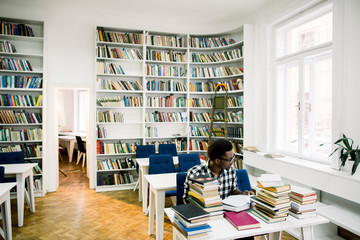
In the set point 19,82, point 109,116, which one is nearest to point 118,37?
point 109,116

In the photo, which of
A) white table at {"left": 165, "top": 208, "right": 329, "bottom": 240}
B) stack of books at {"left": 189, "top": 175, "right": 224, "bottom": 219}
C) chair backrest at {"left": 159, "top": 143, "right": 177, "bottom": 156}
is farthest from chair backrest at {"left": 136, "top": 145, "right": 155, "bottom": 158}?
stack of books at {"left": 189, "top": 175, "right": 224, "bottom": 219}

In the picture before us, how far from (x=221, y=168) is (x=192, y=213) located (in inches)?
27.6

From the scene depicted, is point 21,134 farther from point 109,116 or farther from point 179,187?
point 179,187

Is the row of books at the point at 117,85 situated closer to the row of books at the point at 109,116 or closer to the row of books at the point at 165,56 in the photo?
the row of books at the point at 109,116

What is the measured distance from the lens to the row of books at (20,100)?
4.96m

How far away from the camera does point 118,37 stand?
222 inches

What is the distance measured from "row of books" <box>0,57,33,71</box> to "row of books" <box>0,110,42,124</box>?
34.5 inches

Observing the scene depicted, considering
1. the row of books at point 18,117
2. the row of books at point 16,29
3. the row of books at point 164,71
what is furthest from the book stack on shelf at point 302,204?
the row of books at point 16,29

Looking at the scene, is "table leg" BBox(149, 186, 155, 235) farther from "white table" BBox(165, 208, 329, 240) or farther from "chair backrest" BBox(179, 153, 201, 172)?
"white table" BBox(165, 208, 329, 240)

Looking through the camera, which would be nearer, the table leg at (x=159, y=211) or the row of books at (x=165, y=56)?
the table leg at (x=159, y=211)

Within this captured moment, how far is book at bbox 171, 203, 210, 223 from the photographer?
65.9 inches

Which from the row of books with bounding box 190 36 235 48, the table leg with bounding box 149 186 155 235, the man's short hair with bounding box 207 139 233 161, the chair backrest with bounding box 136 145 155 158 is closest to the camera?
the man's short hair with bounding box 207 139 233 161

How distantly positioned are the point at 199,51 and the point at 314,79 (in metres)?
3.03

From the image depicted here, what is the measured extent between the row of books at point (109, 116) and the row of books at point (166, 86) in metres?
0.92
